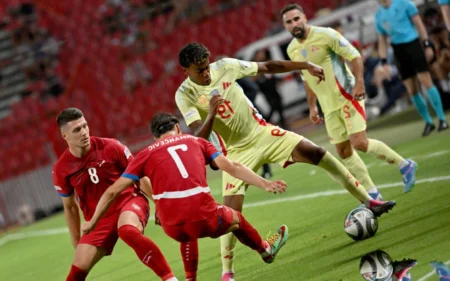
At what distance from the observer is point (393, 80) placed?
20781 mm

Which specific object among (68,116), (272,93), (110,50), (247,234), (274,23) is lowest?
(272,93)

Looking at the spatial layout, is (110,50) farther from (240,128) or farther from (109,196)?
(109,196)

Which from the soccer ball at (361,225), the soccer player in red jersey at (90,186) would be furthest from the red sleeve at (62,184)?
the soccer ball at (361,225)

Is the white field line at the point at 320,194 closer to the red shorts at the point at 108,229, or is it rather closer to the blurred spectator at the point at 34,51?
the red shorts at the point at 108,229

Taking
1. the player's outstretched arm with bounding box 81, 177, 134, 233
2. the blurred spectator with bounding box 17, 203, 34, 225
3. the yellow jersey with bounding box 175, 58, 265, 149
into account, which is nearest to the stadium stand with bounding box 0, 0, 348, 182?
the blurred spectator with bounding box 17, 203, 34, 225

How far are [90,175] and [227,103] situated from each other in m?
1.49

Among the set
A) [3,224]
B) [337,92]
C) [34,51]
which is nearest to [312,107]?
[337,92]

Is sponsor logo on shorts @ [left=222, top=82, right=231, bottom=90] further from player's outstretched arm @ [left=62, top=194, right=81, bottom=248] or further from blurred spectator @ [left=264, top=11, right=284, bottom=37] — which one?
blurred spectator @ [left=264, top=11, right=284, bottom=37]

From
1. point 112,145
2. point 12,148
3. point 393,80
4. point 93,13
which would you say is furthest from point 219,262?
point 93,13

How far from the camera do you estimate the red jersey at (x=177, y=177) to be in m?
7.58

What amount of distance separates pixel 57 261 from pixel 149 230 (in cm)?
155

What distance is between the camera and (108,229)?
8477 mm

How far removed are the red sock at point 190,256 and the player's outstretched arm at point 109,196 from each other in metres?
0.90

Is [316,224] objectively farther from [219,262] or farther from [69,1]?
[69,1]
